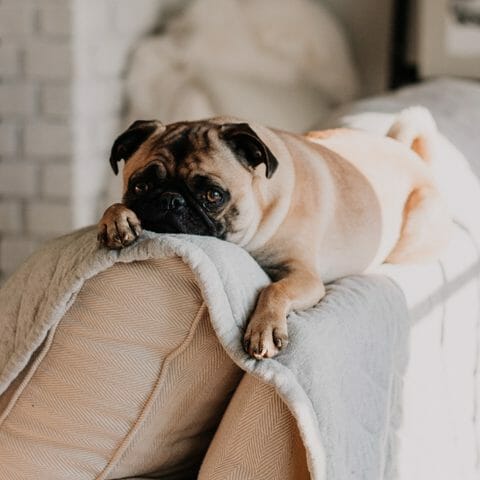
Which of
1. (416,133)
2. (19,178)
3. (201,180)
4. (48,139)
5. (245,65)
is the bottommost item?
(19,178)

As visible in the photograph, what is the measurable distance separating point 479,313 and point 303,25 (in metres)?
1.41

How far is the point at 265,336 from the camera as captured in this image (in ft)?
3.68

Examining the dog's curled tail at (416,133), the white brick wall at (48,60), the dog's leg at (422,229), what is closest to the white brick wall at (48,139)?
the white brick wall at (48,60)

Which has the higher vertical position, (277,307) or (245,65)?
(277,307)

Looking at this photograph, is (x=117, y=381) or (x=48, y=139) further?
(x=48, y=139)

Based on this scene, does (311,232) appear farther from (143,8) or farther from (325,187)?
(143,8)

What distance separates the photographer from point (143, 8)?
9.89 feet

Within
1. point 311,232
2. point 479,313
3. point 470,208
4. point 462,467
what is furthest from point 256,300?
point 470,208

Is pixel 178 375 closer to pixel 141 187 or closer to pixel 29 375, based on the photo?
pixel 29 375

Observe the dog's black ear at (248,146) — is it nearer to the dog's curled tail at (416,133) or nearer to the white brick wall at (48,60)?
the dog's curled tail at (416,133)

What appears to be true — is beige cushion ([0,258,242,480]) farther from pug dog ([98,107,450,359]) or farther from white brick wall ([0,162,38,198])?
white brick wall ([0,162,38,198])

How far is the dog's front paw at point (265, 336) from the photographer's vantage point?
112 centimetres

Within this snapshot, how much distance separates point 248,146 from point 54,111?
150 cm

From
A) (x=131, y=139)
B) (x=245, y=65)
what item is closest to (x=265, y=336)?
(x=131, y=139)
